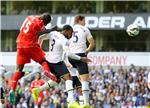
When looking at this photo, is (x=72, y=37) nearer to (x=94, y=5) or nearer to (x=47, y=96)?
(x=47, y=96)

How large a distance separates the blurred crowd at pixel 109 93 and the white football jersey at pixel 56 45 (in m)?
7.81

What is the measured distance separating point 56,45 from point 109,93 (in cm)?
1170

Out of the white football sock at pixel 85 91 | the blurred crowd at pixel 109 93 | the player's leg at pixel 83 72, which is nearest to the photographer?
the white football sock at pixel 85 91

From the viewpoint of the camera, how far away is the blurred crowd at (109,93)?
25453mm

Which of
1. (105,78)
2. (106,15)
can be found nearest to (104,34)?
(106,15)

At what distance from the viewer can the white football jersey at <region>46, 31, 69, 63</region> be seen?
51.7 feet

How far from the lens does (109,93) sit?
89.5ft

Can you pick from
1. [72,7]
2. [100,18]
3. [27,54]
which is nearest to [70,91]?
[27,54]

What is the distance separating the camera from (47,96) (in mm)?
26109

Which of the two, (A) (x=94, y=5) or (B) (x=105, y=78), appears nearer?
(B) (x=105, y=78)

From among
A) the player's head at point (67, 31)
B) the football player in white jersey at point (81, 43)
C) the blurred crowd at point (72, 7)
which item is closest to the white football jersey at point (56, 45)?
the player's head at point (67, 31)

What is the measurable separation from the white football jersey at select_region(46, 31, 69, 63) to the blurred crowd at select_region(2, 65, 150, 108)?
7.81 meters

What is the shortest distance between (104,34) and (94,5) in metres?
2.17

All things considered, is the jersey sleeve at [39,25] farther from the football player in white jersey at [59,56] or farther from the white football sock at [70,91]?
the white football sock at [70,91]
